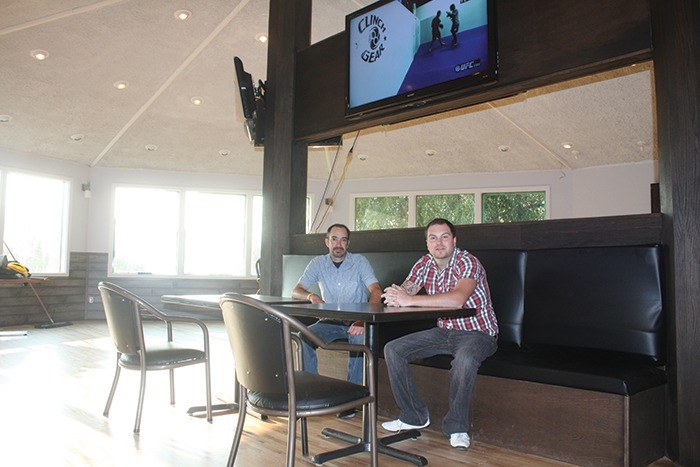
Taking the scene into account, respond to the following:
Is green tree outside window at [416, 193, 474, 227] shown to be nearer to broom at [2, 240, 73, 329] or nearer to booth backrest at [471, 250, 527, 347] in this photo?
broom at [2, 240, 73, 329]

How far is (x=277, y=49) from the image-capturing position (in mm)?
5090

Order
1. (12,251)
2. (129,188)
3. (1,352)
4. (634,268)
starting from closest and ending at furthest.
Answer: (634,268)
(1,352)
(12,251)
(129,188)

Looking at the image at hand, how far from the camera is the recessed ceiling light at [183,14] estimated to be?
6.26 m

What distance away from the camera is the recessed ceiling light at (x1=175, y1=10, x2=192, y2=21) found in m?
6.26

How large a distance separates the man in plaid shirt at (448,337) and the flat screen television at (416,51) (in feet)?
3.44

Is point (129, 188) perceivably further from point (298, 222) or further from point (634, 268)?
point (634, 268)

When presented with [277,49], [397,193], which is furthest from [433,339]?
[397,193]

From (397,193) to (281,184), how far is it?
221 inches

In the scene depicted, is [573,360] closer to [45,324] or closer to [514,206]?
[514,206]

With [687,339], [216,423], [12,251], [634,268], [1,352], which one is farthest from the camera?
[12,251]

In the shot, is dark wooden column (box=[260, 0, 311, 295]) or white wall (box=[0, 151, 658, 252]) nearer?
dark wooden column (box=[260, 0, 311, 295])

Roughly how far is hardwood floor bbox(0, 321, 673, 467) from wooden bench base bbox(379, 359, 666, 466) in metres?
0.08

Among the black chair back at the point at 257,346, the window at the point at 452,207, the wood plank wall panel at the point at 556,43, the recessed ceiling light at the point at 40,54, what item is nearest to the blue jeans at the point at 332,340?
the black chair back at the point at 257,346

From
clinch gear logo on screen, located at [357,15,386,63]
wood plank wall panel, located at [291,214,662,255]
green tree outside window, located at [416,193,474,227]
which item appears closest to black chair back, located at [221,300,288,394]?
wood plank wall panel, located at [291,214,662,255]
